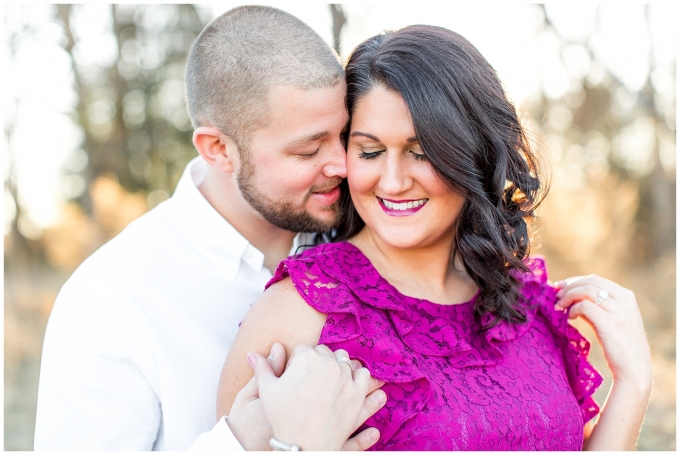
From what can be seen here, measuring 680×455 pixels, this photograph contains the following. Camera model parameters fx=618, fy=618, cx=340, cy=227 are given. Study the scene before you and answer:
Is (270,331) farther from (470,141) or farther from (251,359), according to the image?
(470,141)

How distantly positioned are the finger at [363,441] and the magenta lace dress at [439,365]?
0.15ft

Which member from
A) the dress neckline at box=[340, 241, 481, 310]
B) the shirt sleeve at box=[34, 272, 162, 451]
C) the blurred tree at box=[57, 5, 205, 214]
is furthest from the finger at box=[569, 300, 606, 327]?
the blurred tree at box=[57, 5, 205, 214]

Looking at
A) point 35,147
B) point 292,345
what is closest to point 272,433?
point 292,345

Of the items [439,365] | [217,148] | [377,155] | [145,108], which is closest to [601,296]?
[439,365]

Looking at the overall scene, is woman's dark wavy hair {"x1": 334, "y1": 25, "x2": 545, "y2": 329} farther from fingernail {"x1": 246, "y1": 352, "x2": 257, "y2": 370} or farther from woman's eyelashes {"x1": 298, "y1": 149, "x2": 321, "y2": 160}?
fingernail {"x1": 246, "y1": 352, "x2": 257, "y2": 370}

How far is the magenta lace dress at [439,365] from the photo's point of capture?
1.93m

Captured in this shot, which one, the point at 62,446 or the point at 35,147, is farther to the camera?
the point at 35,147

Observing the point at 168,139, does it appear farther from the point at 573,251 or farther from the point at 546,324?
the point at 546,324

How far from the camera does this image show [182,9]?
13406 millimetres

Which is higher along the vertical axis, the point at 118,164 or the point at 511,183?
the point at 511,183

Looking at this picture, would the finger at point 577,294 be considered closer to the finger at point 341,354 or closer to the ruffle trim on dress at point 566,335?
the ruffle trim on dress at point 566,335

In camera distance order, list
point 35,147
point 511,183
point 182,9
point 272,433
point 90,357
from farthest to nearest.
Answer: point 182,9
point 35,147
point 511,183
point 90,357
point 272,433

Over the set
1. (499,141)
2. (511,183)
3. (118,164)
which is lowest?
(118,164)

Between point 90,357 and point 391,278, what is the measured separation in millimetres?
1138
